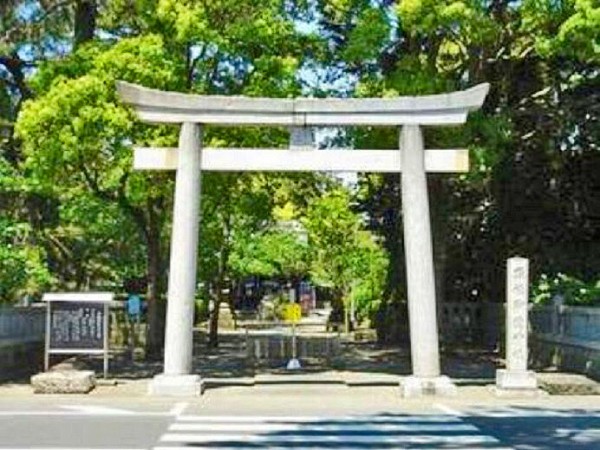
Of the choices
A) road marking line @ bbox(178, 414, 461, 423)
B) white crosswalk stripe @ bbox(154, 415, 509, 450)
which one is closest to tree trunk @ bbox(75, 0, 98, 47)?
road marking line @ bbox(178, 414, 461, 423)

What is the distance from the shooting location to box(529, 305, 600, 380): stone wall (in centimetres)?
2325

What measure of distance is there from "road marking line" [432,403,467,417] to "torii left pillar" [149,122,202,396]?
4515 millimetres

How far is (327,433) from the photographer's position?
1441cm

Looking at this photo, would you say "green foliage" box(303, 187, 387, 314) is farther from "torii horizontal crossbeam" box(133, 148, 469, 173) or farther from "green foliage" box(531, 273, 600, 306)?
"torii horizontal crossbeam" box(133, 148, 469, 173)

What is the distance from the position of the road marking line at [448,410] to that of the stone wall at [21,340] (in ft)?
31.1

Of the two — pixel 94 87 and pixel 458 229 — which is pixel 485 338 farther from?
pixel 94 87


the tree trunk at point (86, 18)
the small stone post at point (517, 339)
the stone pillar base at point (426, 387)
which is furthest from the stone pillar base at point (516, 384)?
the tree trunk at point (86, 18)

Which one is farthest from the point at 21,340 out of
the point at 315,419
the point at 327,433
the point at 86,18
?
the point at 327,433

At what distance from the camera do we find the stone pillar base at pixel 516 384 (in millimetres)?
19922

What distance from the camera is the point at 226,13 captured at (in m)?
23.5

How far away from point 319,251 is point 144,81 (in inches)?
975

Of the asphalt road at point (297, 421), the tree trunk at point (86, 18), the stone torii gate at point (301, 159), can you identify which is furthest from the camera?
the tree trunk at point (86, 18)

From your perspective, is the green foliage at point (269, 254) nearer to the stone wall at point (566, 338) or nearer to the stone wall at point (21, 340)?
the stone wall at point (21, 340)

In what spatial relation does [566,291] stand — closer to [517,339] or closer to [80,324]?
[517,339]
